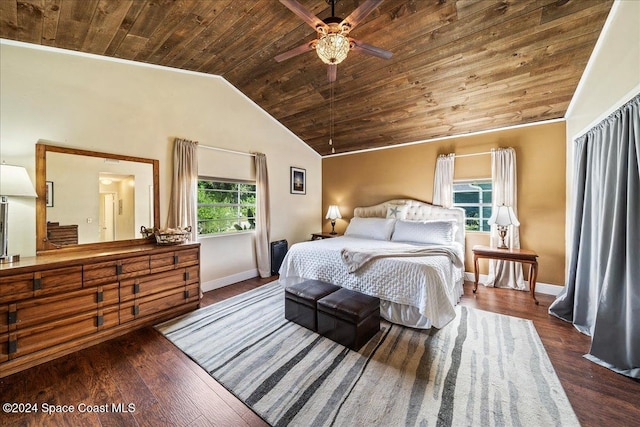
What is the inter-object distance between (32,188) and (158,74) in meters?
1.91

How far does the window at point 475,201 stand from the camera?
13.5 ft

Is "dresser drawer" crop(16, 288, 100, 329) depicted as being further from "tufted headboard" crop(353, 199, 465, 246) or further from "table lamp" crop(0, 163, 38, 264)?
"tufted headboard" crop(353, 199, 465, 246)

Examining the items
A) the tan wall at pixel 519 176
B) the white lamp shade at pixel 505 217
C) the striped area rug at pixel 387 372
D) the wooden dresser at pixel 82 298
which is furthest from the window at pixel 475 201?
the wooden dresser at pixel 82 298

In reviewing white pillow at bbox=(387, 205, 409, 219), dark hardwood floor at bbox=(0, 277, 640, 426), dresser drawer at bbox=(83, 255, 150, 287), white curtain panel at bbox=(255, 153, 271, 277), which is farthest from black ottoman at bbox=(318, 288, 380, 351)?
white pillow at bbox=(387, 205, 409, 219)

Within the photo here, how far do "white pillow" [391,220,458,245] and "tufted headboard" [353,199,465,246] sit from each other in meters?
0.29

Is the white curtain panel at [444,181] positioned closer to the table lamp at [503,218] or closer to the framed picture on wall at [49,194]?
the table lamp at [503,218]

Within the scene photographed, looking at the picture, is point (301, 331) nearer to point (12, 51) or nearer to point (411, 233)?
point (411, 233)

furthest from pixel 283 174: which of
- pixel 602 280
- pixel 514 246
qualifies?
pixel 602 280

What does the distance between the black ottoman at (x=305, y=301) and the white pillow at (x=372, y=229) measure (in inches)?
68.0

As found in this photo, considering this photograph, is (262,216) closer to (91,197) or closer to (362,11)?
(91,197)

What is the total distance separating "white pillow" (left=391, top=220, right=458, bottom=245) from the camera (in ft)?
11.7

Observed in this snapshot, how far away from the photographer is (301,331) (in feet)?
8.31

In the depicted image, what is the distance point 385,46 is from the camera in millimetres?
2730

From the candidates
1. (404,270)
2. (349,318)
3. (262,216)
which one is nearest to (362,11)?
(404,270)
